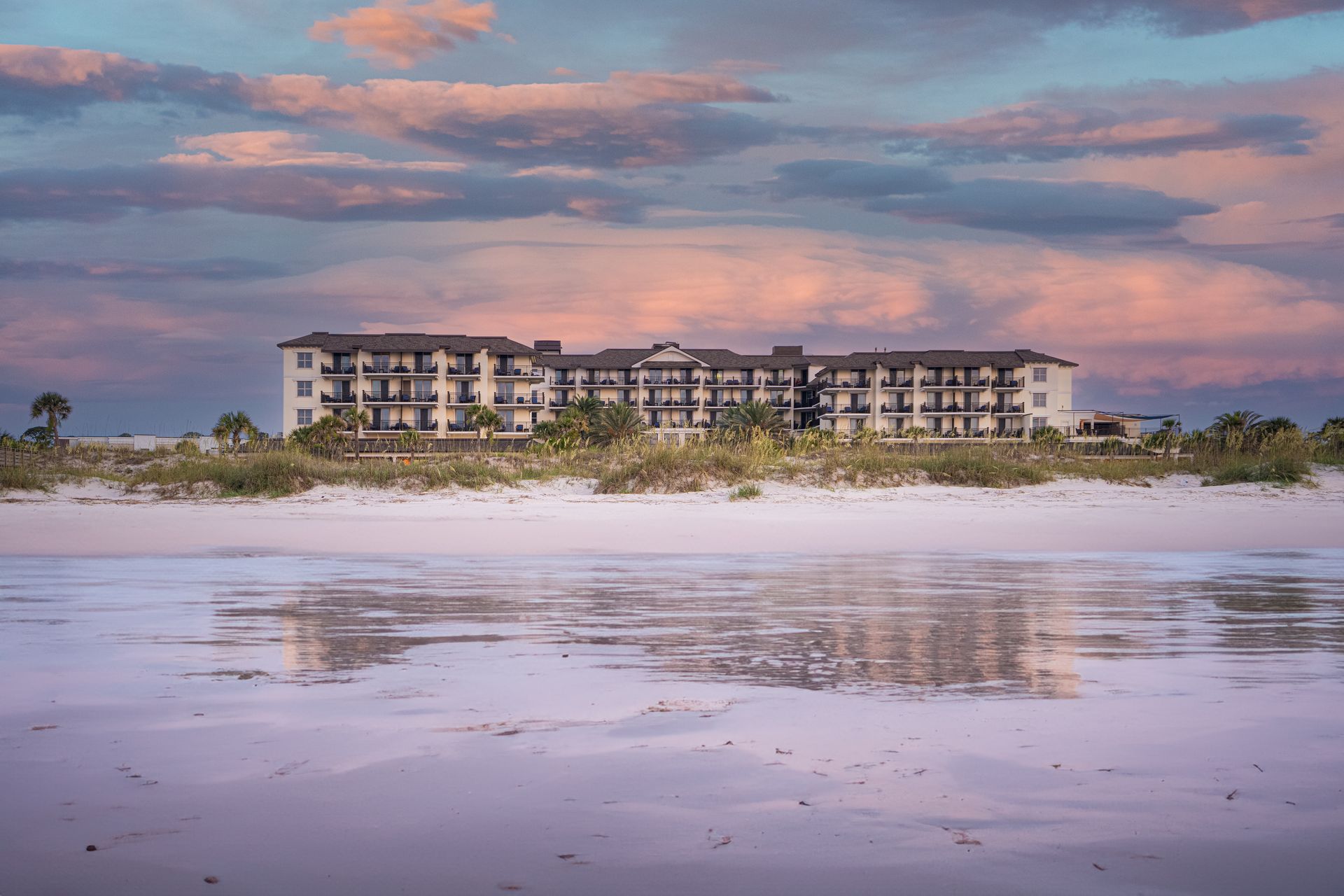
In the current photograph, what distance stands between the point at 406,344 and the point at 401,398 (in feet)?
18.3

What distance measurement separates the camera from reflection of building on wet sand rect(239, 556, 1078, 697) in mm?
5203

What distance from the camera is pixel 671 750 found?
145 inches

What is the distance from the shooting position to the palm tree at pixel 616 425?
88.2 metres

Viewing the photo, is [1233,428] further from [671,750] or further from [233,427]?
[233,427]

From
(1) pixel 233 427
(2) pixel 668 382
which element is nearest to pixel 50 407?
(1) pixel 233 427

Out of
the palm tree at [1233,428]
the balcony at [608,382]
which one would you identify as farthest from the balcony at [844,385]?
the palm tree at [1233,428]

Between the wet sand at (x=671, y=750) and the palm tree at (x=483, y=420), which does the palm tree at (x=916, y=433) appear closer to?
the palm tree at (x=483, y=420)

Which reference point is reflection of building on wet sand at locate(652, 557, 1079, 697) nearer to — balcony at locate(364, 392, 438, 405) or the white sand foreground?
the white sand foreground

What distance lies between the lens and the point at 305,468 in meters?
24.8

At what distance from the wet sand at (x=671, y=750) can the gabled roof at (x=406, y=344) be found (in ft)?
342

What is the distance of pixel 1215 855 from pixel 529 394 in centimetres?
11149

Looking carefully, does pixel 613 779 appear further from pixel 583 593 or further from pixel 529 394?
pixel 529 394

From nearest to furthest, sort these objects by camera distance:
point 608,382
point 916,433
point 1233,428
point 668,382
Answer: point 1233,428 → point 916,433 → point 608,382 → point 668,382

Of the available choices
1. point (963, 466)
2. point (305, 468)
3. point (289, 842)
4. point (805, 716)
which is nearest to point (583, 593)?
point (805, 716)
